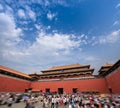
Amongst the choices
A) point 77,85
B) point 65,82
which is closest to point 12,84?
point 65,82

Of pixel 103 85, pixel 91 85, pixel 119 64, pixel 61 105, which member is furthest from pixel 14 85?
pixel 119 64

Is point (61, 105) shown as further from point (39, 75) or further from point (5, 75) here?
point (39, 75)

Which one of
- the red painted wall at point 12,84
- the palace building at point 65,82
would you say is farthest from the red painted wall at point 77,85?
the red painted wall at point 12,84

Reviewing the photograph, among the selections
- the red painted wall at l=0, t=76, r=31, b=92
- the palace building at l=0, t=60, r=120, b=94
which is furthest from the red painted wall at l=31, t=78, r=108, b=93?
the red painted wall at l=0, t=76, r=31, b=92

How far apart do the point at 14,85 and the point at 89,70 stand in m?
17.7

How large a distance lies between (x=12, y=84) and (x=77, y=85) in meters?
14.3

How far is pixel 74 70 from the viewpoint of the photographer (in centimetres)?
2827

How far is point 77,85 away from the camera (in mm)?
24734

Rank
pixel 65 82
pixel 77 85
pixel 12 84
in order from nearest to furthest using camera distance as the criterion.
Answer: pixel 12 84 → pixel 77 85 → pixel 65 82

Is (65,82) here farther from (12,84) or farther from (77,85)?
(12,84)

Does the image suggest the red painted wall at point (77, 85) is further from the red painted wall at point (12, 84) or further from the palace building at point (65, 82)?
the red painted wall at point (12, 84)

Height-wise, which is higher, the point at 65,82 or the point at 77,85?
the point at 65,82

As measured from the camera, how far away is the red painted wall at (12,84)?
21.0 meters

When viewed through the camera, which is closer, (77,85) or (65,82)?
(77,85)
